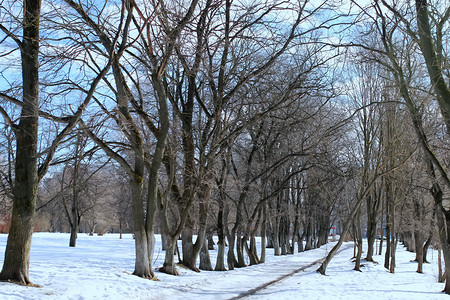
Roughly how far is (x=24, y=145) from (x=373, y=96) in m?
14.9

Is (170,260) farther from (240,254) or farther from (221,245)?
(240,254)

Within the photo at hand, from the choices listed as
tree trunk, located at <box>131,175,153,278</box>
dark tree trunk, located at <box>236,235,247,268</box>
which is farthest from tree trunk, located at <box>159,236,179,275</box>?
dark tree trunk, located at <box>236,235,247,268</box>

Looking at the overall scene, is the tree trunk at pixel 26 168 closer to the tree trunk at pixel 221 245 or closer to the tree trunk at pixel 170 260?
the tree trunk at pixel 170 260

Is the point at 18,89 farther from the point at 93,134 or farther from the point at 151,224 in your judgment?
the point at 151,224

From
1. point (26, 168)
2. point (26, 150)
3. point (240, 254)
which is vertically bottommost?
point (240, 254)

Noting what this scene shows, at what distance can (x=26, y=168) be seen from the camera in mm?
8688

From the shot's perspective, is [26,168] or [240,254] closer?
[26,168]

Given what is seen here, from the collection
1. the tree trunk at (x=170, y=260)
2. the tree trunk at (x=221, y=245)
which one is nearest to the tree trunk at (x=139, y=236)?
Result: the tree trunk at (x=170, y=260)

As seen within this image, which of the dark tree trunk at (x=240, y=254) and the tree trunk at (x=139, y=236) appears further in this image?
the dark tree trunk at (x=240, y=254)

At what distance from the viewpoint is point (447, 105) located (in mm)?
7102

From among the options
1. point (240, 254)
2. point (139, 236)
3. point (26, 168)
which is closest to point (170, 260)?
point (139, 236)

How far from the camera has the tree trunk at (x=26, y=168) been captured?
8.26 meters

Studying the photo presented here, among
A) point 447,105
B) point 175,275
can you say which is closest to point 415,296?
point 447,105

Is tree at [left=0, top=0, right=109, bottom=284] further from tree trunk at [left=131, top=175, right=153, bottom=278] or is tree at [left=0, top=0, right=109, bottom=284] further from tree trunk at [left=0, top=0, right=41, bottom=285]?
tree trunk at [left=131, top=175, right=153, bottom=278]
